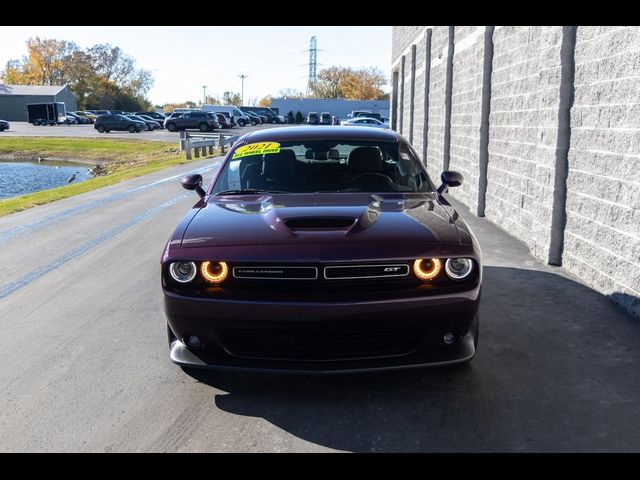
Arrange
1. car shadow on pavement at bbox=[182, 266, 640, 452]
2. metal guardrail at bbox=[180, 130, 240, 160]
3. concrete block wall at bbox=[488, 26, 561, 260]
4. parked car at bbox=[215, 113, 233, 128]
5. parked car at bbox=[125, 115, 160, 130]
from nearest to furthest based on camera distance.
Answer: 1. car shadow on pavement at bbox=[182, 266, 640, 452]
2. concrete block wall at bbox=[488, 26, 561, 260]
3. metal guardrail at bbox=[180, 130, 240, 160]
4. parked car at bbox=[215, 113, 233, 128]
5. parked car at bbox=[125, 115, 160, 130]

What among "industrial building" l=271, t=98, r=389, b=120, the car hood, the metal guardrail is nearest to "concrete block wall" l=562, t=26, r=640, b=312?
the car hood

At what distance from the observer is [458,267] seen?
12.6ft

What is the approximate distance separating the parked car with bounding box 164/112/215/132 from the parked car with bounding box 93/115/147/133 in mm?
3601

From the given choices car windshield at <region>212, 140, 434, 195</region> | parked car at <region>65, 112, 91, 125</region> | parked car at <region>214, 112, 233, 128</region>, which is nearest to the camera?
car windshield at <region>212, 140, 434, 195</region>

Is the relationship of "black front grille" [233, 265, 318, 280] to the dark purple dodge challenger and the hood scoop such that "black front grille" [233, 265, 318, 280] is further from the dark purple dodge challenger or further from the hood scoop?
the hood scoop

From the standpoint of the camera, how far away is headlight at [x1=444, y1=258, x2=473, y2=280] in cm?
380

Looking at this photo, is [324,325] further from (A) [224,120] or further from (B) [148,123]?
(B) [148,123]

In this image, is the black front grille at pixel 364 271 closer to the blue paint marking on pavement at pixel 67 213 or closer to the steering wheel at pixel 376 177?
the steering wheel at pixel 376 177

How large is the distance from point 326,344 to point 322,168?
6.72ft

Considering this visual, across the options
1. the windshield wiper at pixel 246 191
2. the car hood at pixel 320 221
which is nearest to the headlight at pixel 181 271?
the car hood at pixel 320 221

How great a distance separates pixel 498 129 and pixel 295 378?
22.9ft

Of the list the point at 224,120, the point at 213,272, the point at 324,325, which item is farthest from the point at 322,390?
the point at 224,120

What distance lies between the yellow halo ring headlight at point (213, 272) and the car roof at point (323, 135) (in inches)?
84.8

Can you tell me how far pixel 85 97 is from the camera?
340 ft
